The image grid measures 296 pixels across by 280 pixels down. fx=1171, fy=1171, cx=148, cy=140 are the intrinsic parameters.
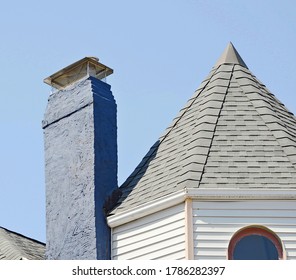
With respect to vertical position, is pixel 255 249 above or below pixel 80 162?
below

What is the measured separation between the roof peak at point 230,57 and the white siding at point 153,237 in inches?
137

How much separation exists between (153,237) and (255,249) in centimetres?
143

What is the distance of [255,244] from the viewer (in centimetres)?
1555

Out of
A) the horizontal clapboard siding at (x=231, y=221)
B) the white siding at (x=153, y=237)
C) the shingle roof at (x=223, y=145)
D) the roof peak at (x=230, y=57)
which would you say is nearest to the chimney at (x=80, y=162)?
the white siding at (x=153, y=237)

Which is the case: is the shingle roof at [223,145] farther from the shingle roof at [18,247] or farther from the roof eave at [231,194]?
the shingle roof at [18,247]

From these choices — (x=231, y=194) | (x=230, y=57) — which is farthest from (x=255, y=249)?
(x=230, y=57)

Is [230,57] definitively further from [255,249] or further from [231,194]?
[255,249]

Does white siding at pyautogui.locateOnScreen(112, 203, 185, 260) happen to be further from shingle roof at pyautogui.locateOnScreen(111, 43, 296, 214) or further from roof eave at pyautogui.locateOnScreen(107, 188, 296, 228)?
shingle roof at pyautogui.locateOnScreen(111, 43, 296, 214)

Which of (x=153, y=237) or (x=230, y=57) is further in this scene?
(x=230, y=57)

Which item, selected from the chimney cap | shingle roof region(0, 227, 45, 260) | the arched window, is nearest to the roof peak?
the chimney cap

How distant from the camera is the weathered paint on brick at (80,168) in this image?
54.1ft
